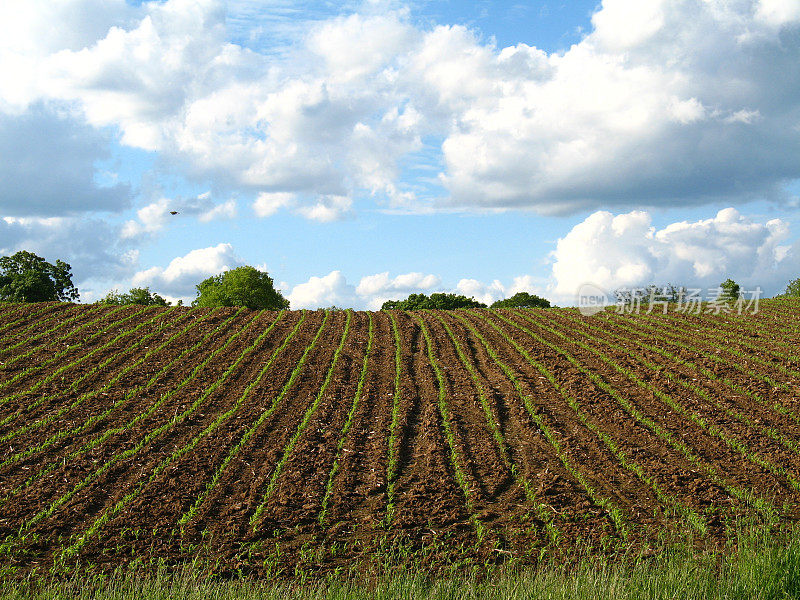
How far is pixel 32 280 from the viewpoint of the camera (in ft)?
128

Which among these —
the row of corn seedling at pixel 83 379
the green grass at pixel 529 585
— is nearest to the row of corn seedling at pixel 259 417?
the green grass at pixel 529 585

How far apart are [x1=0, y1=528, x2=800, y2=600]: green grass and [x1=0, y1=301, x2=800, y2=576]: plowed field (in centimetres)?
66

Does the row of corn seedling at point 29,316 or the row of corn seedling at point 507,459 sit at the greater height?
the row of corn seedling at point 29,316

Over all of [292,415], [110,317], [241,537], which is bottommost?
[241,537]

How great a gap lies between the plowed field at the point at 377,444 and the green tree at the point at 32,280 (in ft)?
61.6

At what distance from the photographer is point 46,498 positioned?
10.2 meters

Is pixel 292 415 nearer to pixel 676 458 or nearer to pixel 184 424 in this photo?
pixel 184 424

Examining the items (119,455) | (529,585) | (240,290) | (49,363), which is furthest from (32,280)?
(529,585)

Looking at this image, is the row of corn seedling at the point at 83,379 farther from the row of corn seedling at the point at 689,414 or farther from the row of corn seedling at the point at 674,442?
the row of corn seedling at the point at 689,414

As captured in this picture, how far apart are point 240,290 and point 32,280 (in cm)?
1529

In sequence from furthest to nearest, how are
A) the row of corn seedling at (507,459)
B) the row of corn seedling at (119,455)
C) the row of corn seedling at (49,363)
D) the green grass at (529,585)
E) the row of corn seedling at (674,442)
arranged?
the row of corn seedling at (49,363) < the row of corn seedling at (674,442) < the row of corn seedling at (119,455) < the row of corn seedling at (507,459) < the green grass at (529,585)

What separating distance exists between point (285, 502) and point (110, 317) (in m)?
17.6

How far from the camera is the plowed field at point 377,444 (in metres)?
8.80

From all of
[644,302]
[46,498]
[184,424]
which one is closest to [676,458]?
[184,424]
